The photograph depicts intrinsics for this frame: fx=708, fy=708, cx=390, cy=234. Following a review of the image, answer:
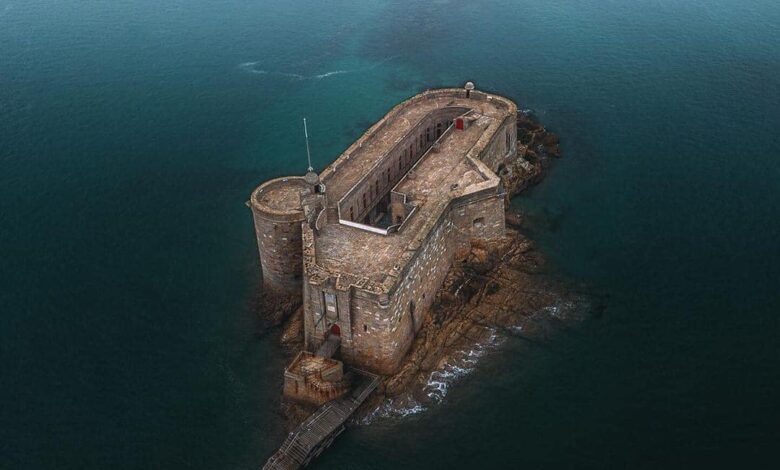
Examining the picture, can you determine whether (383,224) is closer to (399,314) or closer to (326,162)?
(399,314)

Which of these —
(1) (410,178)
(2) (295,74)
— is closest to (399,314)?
(1) (410,178)

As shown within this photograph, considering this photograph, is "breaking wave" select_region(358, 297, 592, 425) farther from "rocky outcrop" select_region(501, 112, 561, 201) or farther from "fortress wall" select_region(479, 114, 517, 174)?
"rocky outcrop" select_region(501, 112, 561, 201)

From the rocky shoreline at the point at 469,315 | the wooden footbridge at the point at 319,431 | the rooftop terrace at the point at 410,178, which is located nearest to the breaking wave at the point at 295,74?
the rooftop terrace at the point at 410,178

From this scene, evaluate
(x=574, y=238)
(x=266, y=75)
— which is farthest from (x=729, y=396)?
(x=266, y=75)

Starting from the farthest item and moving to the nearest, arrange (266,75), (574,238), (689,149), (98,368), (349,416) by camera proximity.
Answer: (266,75)
(689,149)
(574,238)
(98,368)
(349,416)

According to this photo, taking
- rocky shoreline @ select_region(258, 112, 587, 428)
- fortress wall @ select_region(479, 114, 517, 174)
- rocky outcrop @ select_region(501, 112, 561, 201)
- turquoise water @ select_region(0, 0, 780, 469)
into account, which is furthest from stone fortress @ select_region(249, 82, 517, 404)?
turquoise water @ select_region(0, 0, 780, 469)

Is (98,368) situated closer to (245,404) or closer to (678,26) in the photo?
(245,404)

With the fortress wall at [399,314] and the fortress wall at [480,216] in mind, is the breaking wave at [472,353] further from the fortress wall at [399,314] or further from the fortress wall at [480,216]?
the fortress wall at [480,216]
